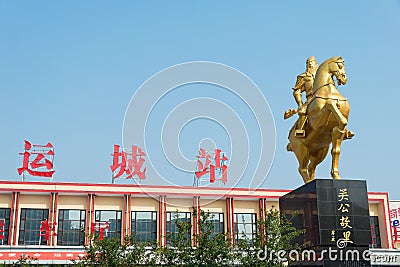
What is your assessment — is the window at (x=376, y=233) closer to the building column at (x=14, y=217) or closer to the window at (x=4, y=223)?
the building column at (x=14, y=217)

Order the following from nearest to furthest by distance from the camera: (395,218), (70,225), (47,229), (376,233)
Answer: (47,229)
(70,225)
(376,233)
(395,218)

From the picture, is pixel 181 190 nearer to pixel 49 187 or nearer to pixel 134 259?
pixel 49 187

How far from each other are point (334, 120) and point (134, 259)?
643 centimetres

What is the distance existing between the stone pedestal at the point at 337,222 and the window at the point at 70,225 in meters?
18.4

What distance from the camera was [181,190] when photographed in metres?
29.9

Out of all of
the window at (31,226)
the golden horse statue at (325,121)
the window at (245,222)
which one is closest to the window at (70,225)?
the window at (31,226)

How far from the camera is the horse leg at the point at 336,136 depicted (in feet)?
43.7

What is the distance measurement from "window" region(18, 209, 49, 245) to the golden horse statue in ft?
60.7

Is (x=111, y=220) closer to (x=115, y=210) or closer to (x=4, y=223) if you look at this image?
(x=115, y=210)

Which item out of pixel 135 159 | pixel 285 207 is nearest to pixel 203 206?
pixel 135 159

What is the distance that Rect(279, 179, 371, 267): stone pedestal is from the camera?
41.4ft

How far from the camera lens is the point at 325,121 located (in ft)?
45.2

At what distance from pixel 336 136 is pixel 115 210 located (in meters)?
18.6

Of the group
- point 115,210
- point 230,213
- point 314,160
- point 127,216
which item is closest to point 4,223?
point 115,210
